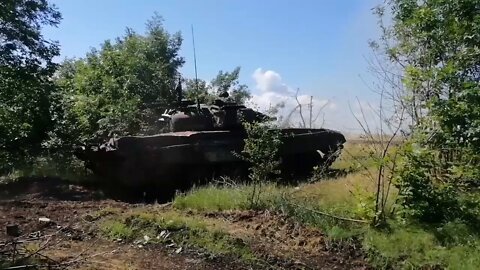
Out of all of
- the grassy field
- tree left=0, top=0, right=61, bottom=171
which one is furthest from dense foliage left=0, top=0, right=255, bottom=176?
the grassy field

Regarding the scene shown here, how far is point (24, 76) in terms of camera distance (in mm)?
15172

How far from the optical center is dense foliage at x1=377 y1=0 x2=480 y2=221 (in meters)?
8.18

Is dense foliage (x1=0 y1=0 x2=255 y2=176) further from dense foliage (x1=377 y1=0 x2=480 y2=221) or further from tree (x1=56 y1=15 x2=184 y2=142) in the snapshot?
dense foliage (x1=377 y1=0 x2=480 y2=221)

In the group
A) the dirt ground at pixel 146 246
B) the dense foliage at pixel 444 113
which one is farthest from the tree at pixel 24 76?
the dense foliage at pixel 444 113

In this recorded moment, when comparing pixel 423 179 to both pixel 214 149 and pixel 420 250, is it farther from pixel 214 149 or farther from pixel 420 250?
pixel 214 149

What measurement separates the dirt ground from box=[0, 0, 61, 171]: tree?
18.0ft

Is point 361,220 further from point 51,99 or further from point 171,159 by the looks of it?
point 51,99

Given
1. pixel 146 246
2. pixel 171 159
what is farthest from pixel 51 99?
pixel 146 246

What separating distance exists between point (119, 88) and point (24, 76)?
4651 millimetres

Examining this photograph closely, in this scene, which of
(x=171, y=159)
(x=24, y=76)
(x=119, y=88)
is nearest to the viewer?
(x=171, y=159)

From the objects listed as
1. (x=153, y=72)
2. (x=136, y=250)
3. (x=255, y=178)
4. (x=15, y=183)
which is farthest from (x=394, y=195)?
(x=153, y=72)

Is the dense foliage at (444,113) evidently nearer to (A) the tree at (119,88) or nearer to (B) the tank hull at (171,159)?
(B) the tank hull at (171,159)

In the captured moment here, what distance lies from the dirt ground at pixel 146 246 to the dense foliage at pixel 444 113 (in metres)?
1.41

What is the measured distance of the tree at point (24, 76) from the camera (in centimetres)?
1487
